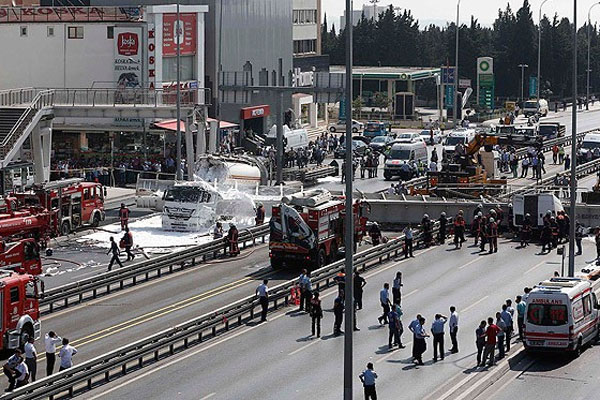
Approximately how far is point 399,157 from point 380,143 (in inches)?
571

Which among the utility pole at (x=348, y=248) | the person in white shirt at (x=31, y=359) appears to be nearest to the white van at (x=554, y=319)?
the utility pole at (x=348, y=248)

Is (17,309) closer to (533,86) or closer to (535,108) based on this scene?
(535,108)

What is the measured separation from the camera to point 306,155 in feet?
259

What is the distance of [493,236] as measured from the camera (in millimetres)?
49719

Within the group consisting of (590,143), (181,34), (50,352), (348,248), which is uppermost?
(181,34)

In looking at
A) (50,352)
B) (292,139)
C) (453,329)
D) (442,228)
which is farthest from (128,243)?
(292,139)

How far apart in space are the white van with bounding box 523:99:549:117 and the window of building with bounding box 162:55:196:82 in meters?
50.7

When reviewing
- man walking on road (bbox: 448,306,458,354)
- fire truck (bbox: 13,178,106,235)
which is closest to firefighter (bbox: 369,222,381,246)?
fire truck (bbox: 13,178,106,235)

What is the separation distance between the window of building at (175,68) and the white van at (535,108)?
5072cm

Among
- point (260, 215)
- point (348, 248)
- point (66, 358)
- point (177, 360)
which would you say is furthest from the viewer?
point (260, 215)

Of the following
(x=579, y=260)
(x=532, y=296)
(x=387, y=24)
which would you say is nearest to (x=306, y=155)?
(x=579, y=260)

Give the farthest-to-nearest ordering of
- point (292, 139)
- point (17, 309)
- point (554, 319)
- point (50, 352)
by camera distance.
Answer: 1. point (292, 139)
2. point (17, 309)
3. point (554, 319)
4. point (50, 352)

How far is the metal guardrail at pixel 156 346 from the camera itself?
2959cm

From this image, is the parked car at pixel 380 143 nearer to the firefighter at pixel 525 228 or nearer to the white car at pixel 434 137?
the white car at pixel 434 137
